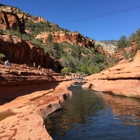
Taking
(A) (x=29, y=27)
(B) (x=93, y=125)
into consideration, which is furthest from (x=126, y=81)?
(A) (x=29, y=27)

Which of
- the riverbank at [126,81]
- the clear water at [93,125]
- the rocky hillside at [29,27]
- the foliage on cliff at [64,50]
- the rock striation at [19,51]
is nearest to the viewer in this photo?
the clear water at [93,125]

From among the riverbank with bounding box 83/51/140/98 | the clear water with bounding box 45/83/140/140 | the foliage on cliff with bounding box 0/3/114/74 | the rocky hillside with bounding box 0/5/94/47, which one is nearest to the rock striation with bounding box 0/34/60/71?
the foliage on cliff with bounding box 0/3/114/74

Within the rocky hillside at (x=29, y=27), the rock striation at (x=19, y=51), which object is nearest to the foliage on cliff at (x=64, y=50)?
the rocky hillside at (x=29, y=27)

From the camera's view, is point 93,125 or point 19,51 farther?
point 19,51

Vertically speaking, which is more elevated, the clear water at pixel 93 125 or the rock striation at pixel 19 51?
the rock striation at pixel 19 51

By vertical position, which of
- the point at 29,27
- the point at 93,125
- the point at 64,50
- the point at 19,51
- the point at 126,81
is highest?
the point at 29,27

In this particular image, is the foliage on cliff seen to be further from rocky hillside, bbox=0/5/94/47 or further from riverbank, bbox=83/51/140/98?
riverbank, bbox=83/51/140/98

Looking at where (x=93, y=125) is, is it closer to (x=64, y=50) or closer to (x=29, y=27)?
(x=64, y=50)

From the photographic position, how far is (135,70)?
2055 centimetres

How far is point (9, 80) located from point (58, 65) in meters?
61.2

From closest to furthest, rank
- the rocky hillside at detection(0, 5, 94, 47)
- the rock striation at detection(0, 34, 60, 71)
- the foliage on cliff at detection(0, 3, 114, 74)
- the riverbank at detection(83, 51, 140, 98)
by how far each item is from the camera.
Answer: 1. the riverbank at detection(83, 51, 140, 98)
2. the rock striation at detection(0, 34, 60, 71)
3. the foliage on cliff at detection(0, 3, 114, 74)
4. the rocky hillside at detection(0, 5, 94, 47)

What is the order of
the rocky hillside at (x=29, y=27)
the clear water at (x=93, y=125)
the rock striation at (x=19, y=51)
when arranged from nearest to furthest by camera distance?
the clear water at (x=93, y=125)
the rock striation at (x=19, y=51)
the rocky hillside at (x=29, y=27)

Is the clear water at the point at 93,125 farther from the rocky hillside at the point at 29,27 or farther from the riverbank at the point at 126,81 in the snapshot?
the rocky hillside at the point at 29,27

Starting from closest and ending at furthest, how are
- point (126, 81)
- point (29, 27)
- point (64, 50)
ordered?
point (126, 81) < point (64, 50) < point (29, 27)
